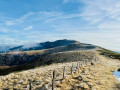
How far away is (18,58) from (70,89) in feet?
544

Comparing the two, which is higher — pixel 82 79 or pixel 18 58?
pixel 82 79

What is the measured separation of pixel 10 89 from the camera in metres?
13.5

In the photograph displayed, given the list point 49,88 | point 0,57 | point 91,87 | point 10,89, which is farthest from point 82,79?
point 0,57

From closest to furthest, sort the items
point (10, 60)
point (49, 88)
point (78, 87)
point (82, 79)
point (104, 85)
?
point (49, 88) < point (78, 87) < point (104, 85) < point (82, 79) < point (10, 60)

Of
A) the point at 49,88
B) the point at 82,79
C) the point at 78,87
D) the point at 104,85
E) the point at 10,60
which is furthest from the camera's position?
the point at 10,60

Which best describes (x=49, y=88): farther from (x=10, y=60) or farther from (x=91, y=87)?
(x=10, y=60)

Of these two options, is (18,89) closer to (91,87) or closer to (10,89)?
(10,89)

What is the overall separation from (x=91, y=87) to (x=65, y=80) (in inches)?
138

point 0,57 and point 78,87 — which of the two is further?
point 0,57

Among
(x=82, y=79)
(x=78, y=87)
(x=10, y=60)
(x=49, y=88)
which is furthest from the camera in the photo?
(x=10, y=60)

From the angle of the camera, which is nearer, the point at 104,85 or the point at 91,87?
the point at 91,87

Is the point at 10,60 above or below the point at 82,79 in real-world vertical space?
below

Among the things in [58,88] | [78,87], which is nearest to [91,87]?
[78,87]

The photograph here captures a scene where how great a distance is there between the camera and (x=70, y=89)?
491 inches
